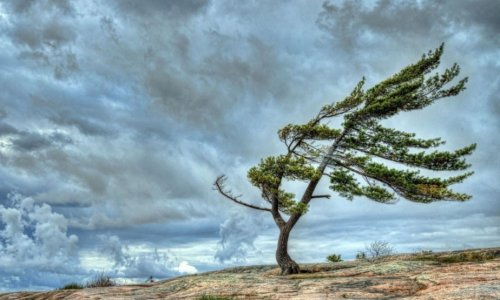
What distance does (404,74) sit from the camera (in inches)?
1144

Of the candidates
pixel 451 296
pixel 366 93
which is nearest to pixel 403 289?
pixel 451 296

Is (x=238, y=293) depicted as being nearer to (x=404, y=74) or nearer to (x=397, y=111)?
(x=397, y=111)

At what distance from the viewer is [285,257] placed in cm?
2695

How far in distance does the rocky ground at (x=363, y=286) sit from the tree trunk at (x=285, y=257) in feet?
16.9

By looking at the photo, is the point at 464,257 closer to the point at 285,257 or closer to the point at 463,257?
the point at 463,257

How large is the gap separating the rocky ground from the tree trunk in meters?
5.16

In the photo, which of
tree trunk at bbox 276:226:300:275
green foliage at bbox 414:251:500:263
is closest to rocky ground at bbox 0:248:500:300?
green foliage at bbox 414:251:500:263

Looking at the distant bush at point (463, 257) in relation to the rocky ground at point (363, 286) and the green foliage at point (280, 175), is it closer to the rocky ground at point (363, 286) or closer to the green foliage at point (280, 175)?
the rocky ground at point (363, 286)

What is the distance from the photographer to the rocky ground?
1480 cm

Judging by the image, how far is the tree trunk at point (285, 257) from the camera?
26.5m

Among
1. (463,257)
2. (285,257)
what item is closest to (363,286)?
(463,257)

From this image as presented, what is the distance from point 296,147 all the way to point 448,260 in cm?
1045

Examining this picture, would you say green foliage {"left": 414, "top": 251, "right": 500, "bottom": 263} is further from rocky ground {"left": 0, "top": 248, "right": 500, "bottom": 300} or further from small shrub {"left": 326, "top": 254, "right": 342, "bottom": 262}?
small shrub {"left": 326, "top": 254, "right": 342, "bottom": 262}

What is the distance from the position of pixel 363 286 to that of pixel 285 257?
1019 centimetres
